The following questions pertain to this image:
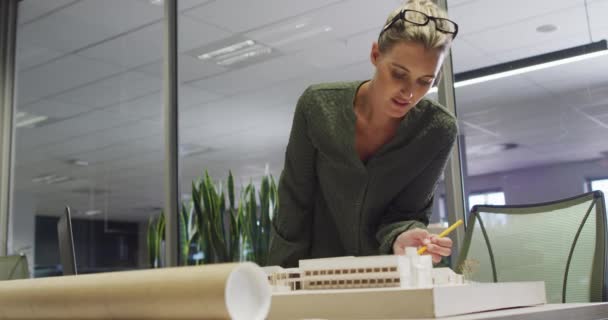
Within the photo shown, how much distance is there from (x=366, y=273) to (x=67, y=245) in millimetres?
877

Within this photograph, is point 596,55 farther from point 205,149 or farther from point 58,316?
point 58,316

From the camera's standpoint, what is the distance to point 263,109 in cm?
403

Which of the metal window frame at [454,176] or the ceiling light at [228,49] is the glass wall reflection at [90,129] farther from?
the metal window frame at [454,176]

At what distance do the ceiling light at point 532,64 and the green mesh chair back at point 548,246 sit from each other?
3.19 feet

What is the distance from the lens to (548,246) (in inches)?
69.6

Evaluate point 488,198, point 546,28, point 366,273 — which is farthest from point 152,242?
point 366,273

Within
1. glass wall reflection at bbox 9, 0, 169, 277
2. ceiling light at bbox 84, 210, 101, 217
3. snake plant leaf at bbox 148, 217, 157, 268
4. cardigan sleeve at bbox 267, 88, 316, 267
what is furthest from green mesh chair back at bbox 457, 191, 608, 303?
ceiling light at bbox 84, 210, 101, 217

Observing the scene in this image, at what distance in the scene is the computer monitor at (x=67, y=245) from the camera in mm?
1369

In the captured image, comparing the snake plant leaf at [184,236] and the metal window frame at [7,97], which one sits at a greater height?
the metal window frame at [7,97]

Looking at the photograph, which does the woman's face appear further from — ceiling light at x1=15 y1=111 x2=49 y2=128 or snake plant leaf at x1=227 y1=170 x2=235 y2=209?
ceiling light at x1=15 y1=111 x2=49 y2=128

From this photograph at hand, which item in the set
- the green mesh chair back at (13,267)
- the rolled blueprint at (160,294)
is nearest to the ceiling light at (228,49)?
the green mesh chair back at (13,267)

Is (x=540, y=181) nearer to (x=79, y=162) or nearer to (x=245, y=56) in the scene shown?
(x=245, y=56)

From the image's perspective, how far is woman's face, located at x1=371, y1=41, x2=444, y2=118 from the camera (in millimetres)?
1201

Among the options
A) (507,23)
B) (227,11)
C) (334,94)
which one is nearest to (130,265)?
(227,11)
